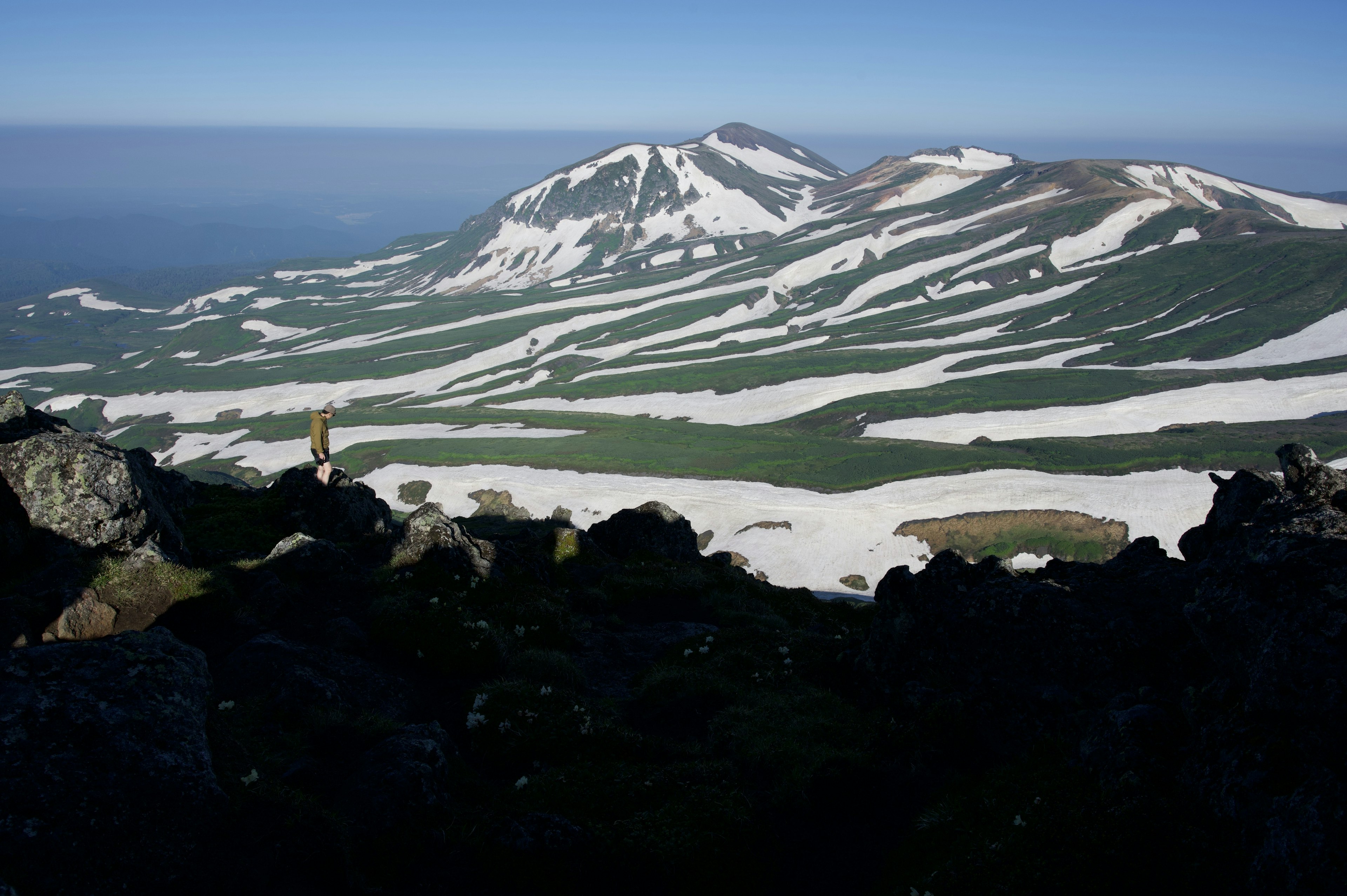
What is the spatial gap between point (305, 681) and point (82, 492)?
8759 millimetres

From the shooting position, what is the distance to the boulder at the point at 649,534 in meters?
33.1

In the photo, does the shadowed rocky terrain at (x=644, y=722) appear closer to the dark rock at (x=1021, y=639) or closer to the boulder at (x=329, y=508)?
the dark rock at (x=1021, y=639)

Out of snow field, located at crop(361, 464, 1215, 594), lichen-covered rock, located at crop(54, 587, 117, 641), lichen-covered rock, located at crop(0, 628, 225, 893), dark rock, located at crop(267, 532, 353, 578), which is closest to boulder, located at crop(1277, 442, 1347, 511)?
lichen-covered rock, located at crop(0, 628, 225, 893)

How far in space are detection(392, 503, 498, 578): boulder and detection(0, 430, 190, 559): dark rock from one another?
598 centimetres

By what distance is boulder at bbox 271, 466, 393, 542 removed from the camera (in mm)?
26125

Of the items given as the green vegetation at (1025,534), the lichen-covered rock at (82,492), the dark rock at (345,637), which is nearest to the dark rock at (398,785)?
the dark rock at (345,637)

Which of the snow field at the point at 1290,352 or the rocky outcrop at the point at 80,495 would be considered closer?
the rocky outcrop at the point at 80,495

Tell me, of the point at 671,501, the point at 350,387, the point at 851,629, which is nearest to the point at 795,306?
the point at 350,387

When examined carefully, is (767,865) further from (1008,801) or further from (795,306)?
(795,306)

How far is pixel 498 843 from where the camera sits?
9969mm

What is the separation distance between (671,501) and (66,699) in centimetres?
6242

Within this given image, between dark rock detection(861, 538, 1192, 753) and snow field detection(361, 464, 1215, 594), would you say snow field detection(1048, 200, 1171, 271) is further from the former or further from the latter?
dark rock detection(861, 538, 1192, 753)

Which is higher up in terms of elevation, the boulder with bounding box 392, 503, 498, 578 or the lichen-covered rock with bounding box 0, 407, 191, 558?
the lichen-covered rock with bounding box 0, 407, 191, 558

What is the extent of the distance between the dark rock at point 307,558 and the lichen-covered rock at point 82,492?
97.3 inches
